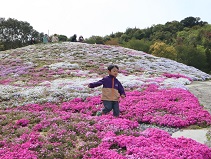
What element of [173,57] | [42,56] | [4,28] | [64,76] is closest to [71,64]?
[64,76]

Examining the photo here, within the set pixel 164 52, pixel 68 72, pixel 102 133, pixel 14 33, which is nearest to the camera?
pixel 102 133

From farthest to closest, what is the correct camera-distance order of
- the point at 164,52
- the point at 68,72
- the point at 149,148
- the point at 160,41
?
the point at 160,41 < the point at 164,52 < the point at 68,72 < the point at 149,148

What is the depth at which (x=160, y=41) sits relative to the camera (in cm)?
10419

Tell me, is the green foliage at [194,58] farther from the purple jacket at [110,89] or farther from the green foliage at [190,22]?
the green foliage at [190,22]

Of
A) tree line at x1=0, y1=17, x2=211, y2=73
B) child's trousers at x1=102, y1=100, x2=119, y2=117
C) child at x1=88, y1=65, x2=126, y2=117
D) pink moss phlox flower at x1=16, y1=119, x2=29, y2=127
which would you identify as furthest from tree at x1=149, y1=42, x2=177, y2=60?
pink moss phlox flower at x1=16, y1=119, x2=29, y2=127

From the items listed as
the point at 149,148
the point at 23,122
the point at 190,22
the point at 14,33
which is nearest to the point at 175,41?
the point at 190,22

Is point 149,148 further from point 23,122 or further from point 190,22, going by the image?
point 190,22

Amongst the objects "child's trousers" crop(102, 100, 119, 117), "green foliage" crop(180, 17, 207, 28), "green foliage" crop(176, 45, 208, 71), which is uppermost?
"green foliage" crop(180, 17, 207, 28)

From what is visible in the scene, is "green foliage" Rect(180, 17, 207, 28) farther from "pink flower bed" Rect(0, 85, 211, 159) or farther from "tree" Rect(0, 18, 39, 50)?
"pink flower bed" Rect(0, 85, 211, 159)

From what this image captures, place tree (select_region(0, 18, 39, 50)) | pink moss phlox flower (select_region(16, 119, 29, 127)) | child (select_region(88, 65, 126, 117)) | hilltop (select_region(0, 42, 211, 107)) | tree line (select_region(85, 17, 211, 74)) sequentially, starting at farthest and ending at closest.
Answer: tree (select_region(0, 18, 39, 50)) → tree line (select_region(85, 17, 211, 74)) → hilltop (select_region(0, 42, 211, 107)) → pink moss phlox flower (select_region(16, 119, 29, 127)) → child (select_region(88, 65, 126, 117))

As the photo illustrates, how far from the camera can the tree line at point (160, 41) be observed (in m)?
74.6

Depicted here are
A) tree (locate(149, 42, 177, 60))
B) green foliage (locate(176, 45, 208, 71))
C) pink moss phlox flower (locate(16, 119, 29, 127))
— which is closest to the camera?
pink moss phlox flower (locate(16, 119, 29, 127))

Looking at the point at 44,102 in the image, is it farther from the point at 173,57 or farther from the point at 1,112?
the point at 173,57

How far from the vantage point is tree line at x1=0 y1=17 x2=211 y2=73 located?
74562mm
